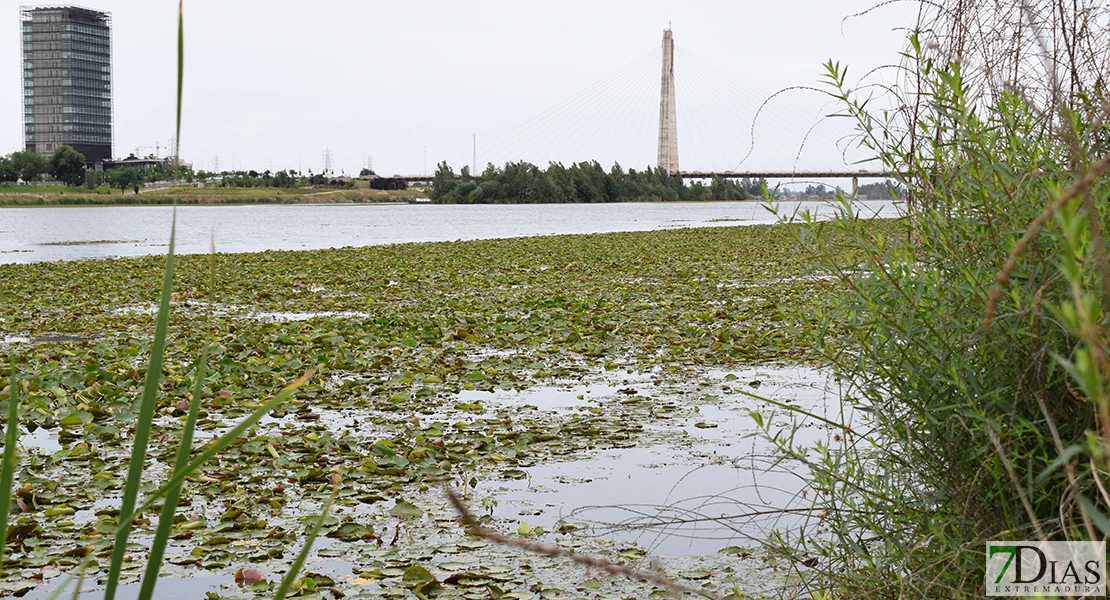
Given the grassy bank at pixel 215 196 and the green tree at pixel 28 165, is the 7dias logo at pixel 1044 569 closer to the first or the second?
the grassy bank at pixel 215 196

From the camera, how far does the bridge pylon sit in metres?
59.8

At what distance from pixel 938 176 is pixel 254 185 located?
107758 mm

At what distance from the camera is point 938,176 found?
2908mm

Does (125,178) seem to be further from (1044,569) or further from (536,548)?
(536,548)

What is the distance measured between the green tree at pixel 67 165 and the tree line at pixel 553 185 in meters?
35.5

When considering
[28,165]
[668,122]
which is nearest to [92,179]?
[28,165]

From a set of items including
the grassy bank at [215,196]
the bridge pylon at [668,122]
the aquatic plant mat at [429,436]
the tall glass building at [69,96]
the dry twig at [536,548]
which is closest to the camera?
the dry twig at [536,548]

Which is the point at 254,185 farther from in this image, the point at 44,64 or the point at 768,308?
the point at 768,308

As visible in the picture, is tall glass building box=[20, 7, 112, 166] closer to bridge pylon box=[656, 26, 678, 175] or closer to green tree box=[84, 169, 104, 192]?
green tree box=[84, 169, 104, 192]

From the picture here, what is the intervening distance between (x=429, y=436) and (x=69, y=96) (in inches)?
5093

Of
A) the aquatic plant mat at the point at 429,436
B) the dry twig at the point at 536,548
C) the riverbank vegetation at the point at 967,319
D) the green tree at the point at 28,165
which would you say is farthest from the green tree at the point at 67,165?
the dry twig at the point at 536,548

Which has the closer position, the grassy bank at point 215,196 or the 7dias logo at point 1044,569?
the 7dias logo at point 1044,569

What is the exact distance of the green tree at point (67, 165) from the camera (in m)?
101

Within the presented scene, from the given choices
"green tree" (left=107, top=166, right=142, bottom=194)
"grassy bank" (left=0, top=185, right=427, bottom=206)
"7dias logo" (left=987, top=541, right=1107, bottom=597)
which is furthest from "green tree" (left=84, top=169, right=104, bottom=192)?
"7dias logo" (left=987, top=541, right=1107, bottom=597)
